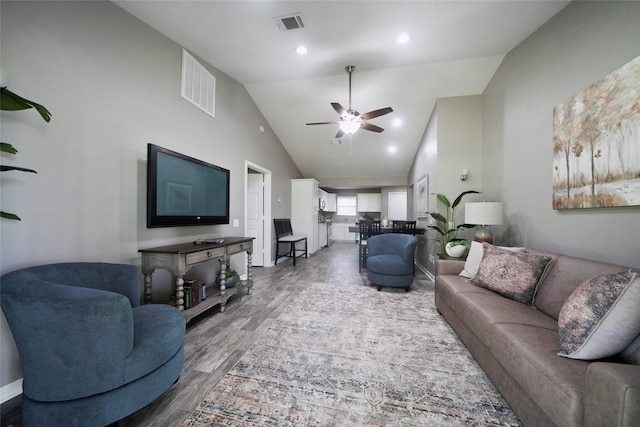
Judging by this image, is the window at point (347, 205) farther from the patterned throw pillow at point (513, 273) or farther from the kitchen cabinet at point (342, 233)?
the patterned throw pillow at point (513, 273)

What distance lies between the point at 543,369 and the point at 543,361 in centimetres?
5

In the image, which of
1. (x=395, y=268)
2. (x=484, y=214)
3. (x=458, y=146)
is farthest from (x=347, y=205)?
(x=484, y=214)

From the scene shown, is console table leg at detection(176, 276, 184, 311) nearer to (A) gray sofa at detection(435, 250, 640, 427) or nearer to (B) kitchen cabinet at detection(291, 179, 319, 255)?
(A) gray sofa at detection(435, 250, 640, 427)

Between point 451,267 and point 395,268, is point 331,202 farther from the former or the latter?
point 451,267

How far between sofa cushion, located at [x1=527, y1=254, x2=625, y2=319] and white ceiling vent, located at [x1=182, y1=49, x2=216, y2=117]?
13.1ft

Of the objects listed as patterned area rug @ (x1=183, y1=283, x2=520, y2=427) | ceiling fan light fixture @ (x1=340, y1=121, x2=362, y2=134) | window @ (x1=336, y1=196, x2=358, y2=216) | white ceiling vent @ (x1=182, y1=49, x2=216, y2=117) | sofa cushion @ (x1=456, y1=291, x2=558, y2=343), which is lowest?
patterned area rug @ (x1=183, y1=283, x2=520, y2=427)

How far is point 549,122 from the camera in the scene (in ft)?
7.27

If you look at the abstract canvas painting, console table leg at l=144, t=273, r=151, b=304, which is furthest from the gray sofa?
console table leg at l=144, t=273, r=151, b=304

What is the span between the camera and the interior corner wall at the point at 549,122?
1591 mm

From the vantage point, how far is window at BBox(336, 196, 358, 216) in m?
9.47

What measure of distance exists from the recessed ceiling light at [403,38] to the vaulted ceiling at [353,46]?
0.14 ft

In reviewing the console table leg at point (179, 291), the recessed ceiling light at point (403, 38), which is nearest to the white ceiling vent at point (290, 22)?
the recessed ceiling light at point (403, 38)

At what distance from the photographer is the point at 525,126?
257cm

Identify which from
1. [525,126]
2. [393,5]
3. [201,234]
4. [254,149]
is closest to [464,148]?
[525,126]
